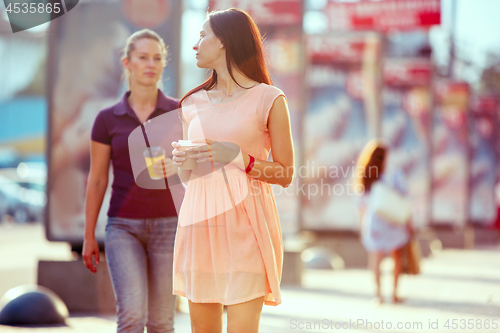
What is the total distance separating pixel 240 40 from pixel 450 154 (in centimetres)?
1587

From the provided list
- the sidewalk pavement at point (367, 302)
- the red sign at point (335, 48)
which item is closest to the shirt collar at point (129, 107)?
the sidewalk pavement at point (367, 302)

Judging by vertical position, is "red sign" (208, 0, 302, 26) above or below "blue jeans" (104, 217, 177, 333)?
above

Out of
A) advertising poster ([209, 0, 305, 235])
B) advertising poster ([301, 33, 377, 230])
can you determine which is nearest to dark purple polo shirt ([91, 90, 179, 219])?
advertising poster ([209, 0, 305, 235])

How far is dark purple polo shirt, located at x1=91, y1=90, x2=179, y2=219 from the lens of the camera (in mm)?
3768

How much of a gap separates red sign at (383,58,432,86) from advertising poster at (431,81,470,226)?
3.13 meters

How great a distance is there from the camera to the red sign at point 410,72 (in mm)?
14509

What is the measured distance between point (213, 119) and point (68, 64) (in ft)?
15.7

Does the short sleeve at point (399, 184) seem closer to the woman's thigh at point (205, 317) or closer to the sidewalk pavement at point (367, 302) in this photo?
the sidewalk pavement at point (367, 302)

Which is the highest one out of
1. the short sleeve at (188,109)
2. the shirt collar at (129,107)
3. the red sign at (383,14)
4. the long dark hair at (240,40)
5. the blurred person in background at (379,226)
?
the red sign at (383,14)

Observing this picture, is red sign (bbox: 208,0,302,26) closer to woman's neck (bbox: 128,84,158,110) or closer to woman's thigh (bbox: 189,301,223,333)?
woman's neck (bbox: 128,84,158,110)

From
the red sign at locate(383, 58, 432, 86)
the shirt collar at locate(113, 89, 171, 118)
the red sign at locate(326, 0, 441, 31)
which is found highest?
the red sign at locate(326, 0, 441, 31)

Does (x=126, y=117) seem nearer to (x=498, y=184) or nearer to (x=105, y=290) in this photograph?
(x=105, y=290)

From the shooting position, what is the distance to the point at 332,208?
1327 cm

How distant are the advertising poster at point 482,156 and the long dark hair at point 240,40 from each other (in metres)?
17.3
